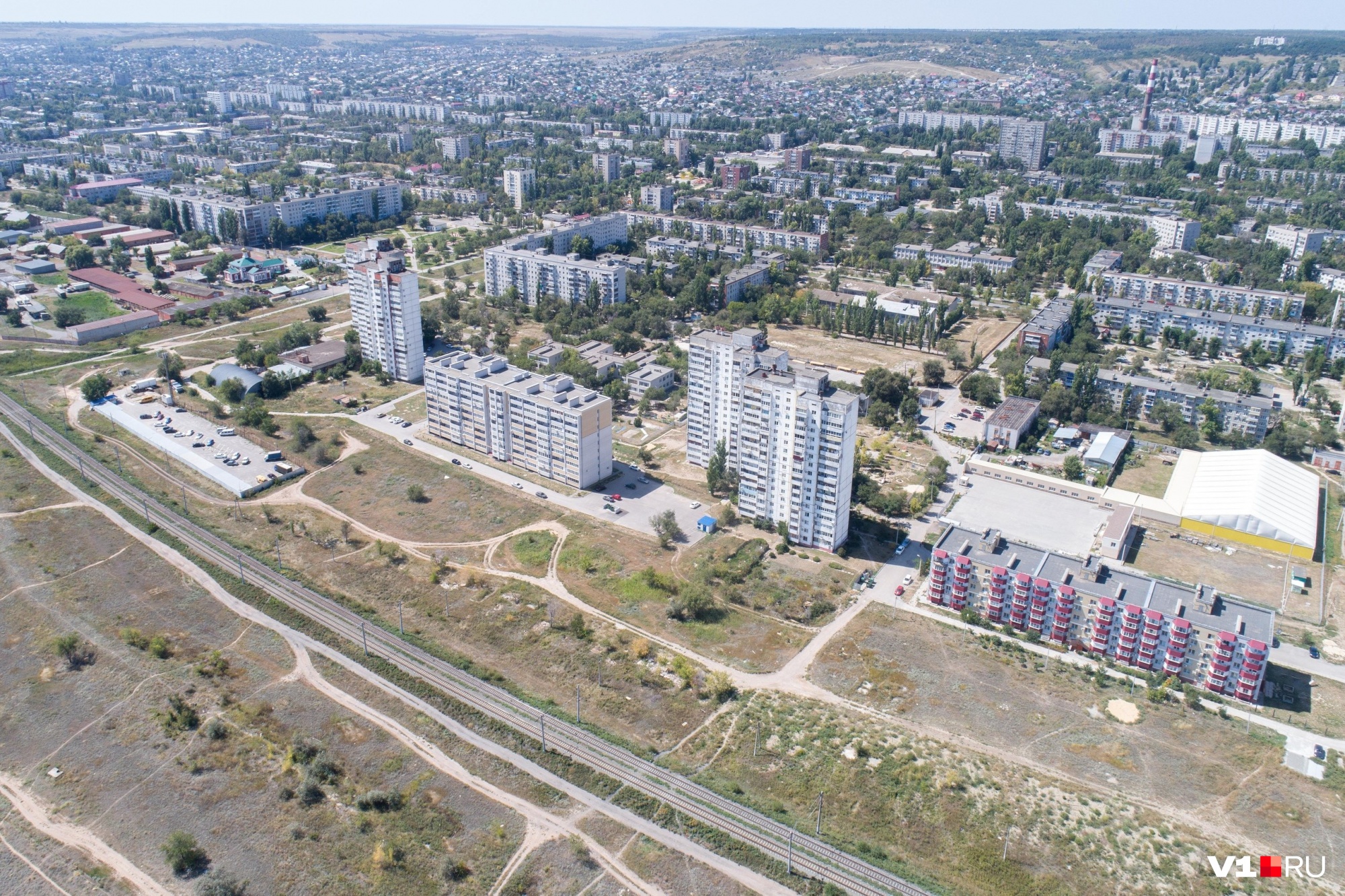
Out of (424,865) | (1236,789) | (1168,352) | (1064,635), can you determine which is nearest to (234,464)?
(424,865)

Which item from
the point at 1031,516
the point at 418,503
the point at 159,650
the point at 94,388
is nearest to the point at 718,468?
the point at 418,503

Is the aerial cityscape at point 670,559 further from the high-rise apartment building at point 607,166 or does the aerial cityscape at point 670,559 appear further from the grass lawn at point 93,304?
the high-rise apartment building at point 607,166

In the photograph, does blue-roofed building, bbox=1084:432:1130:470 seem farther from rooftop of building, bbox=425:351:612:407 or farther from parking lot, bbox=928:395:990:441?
rooftop of building, bbox=425:351:612:407

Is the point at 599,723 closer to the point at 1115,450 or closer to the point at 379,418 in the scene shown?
the point at 379,418

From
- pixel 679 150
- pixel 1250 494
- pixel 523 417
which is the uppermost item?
pixel 679 150

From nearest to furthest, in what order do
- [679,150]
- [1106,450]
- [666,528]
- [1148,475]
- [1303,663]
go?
1. [1303,663]
2. [666,528]
3. [1148,475]
4. [1106,450]
5. [679,150]

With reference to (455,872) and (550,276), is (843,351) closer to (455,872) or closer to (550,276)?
(550,276)
